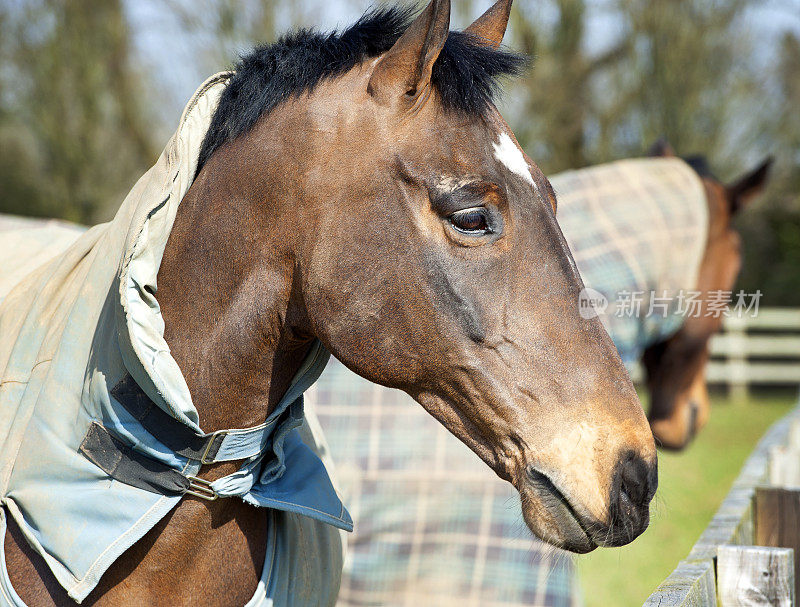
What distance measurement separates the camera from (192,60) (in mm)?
10234

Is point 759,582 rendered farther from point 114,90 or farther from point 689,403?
point 114,90

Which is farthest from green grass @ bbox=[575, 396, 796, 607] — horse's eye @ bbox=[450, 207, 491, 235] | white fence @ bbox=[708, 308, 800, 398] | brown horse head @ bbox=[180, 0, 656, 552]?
white fence @ bbox=[708, 308, 800, 398]

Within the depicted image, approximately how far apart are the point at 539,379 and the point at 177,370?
67cm

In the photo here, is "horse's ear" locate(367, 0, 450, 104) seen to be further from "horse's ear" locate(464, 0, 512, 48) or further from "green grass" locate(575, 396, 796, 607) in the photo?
"green grass" locate(575, 396, 796, 607)

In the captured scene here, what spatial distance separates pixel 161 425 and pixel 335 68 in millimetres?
771

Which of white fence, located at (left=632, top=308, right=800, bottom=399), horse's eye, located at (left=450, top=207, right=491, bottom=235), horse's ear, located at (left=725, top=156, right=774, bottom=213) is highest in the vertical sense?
horse's eye, located at (left=450, top=207, right=491, bottom=235)

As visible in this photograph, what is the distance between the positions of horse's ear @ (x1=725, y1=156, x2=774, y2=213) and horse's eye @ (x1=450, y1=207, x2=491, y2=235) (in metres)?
3.92

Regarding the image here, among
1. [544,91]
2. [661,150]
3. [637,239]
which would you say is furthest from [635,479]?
[544,91]

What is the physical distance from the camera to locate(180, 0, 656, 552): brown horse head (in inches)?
52.5

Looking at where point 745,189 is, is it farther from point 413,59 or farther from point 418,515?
point 413,59

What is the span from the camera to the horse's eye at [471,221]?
1388 mm

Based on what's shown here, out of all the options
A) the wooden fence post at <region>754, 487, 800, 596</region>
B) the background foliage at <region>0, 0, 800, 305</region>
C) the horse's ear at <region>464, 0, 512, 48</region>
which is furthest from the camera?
the background foliage at <region>0, 0, 800, 305</region>

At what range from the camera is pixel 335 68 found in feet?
4.94

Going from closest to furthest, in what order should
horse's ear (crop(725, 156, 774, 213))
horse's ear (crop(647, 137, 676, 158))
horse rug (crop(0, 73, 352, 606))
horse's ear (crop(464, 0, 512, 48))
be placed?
horse rug (crop(0, 73, 352, 606)) → horse's ear (crop(464, 0, 512, 48)) → horse's ear (crop(725, 156, 774, 213)) → horse's ear (crop(647, 137, 676, 158))
